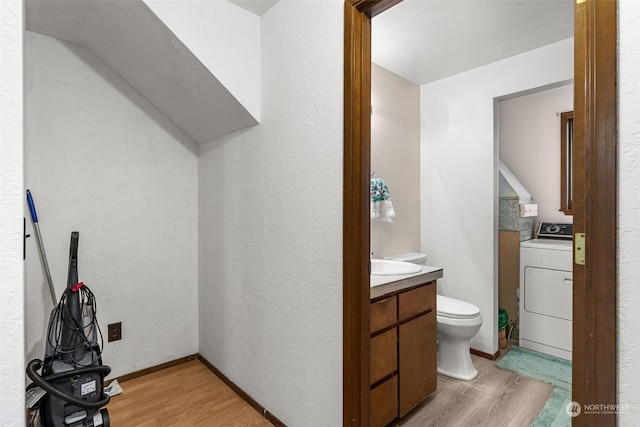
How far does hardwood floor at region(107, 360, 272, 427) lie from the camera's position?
1.90m

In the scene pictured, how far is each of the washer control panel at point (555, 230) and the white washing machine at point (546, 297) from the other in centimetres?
12

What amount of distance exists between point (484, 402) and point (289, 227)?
5.49 feet

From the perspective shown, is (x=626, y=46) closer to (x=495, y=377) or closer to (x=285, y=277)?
(x=285, y=277)

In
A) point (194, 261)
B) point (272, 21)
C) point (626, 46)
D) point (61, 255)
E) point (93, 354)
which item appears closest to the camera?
point (626, 46)

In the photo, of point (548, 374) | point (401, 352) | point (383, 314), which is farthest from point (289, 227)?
point (548, 374)

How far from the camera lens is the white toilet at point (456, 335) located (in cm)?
229

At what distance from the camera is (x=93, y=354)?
Result: 1.72 meters

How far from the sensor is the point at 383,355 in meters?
1.67

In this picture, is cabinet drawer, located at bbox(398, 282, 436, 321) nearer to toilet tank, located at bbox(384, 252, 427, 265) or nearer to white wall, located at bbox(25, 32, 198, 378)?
toilet tank, located at bbox(384, 252, 427, 265)

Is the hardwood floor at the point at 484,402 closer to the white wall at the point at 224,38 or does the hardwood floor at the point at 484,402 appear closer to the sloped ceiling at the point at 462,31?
the white wall at the point at 224,38

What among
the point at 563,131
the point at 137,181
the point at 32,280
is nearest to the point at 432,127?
the point at 563,131

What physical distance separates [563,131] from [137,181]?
378 centimetres

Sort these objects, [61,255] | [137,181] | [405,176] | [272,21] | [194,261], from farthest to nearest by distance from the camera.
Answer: [405,176] → [194,261] → [137,181] → [61,255] → [272,21]

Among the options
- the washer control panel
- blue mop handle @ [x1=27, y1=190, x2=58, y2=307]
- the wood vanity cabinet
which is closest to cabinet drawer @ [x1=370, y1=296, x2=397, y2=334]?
the wood vanity cabinet
